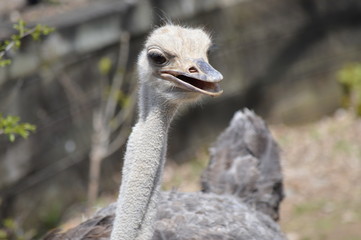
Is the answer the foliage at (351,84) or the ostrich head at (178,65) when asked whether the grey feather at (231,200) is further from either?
the foliage at (351,84)

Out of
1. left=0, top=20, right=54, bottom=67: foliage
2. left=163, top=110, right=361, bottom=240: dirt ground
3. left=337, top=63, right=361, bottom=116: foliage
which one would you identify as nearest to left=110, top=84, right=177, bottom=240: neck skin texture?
left=0, top=20, right=54, bottom=67: foliage

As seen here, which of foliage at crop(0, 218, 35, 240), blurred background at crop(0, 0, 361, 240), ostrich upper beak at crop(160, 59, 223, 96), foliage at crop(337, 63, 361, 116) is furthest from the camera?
foliage at crop(337, 63, 361, 116)

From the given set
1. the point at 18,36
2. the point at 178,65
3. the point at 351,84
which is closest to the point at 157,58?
the point at 178,65

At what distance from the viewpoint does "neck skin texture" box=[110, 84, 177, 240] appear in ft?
8.66

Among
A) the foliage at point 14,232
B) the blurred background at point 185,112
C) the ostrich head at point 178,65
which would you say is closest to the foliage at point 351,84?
the blurred background at point 185,112

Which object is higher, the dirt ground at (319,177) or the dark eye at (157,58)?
the dirt ground at (319,177)

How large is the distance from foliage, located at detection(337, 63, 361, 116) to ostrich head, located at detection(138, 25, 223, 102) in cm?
509

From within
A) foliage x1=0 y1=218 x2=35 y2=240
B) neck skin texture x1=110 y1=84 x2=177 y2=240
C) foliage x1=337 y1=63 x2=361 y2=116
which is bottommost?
neck skin texture x1=110 y1=84 x2=177 y2=240

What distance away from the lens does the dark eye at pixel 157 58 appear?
2613mm

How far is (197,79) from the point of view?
2562mm

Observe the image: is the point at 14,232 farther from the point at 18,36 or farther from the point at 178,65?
the point at 178,65

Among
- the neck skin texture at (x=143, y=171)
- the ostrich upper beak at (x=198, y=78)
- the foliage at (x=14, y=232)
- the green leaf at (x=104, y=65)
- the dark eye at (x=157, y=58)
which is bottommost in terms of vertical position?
the neck skin texture at (x=143, y=171)

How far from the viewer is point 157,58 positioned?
2629 mm

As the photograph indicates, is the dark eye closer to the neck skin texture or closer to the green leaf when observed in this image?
the neck skin texture
